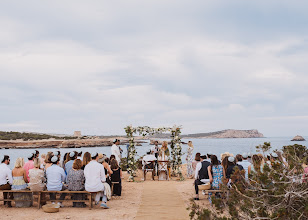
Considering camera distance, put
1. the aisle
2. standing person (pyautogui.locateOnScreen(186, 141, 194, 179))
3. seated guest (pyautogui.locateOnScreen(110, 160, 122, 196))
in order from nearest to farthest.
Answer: the aisle
seated guest (pyautogui.locateOnScreen(110, 160, 122, 196))
standing person (pyautogui.locateOnScreen(186, 141, 194, 179))

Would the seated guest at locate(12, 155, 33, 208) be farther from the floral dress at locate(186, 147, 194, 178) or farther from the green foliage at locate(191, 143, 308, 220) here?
the floral dress at locate(186, 147, 194, 178)

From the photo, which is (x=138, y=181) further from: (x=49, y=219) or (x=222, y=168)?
(x=49, y=219)

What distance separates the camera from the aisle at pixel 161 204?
350 inches

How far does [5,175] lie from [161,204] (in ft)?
15.4

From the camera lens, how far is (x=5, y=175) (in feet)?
32.4

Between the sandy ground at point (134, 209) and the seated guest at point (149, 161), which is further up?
the seated guest at point (149, 161)

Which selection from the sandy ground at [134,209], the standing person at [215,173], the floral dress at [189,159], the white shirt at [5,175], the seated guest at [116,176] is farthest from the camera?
the floral dress at [189,159]

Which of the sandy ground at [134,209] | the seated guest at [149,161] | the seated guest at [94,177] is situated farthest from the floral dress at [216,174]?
the seated guest at [149,161]

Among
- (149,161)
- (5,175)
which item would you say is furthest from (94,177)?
(149,161)

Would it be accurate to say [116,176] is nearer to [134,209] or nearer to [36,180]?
[134,209]

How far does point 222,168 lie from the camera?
403 inches

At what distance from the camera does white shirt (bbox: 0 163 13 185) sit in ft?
32.3

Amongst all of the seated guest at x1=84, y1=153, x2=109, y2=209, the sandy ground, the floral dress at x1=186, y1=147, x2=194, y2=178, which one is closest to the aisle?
the sandy ground

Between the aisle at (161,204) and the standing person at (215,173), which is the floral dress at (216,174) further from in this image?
the aisle at (161,204)
